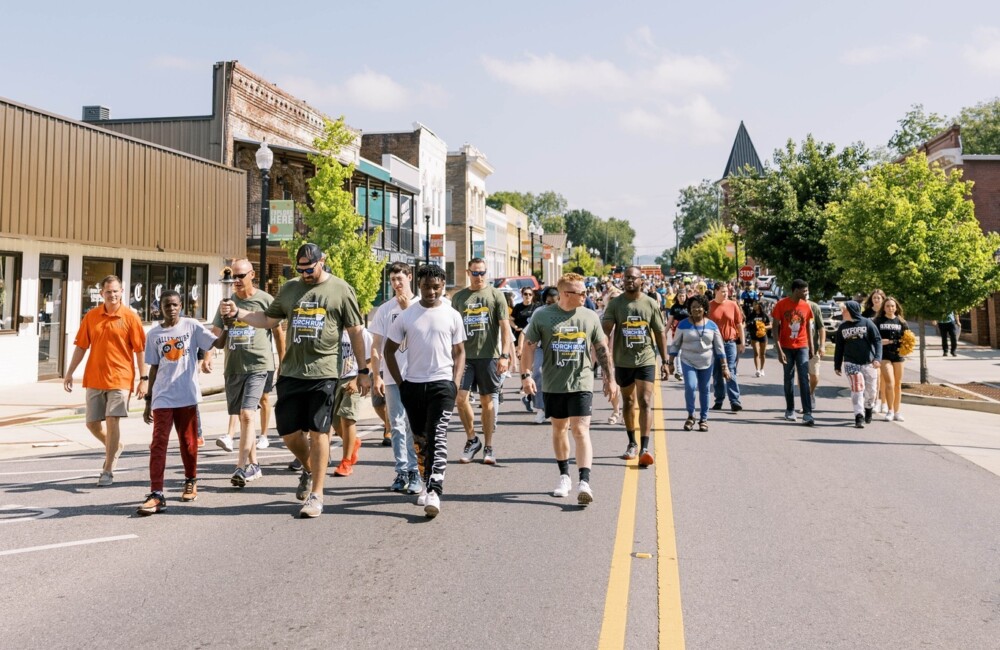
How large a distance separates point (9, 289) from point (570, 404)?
14588 millimetres

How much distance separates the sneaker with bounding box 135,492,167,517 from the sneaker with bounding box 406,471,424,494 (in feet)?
6.54

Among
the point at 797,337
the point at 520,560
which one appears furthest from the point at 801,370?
the point at 520,560

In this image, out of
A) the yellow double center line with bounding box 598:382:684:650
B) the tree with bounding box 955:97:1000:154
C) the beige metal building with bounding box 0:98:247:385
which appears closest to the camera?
the yellow double center line with bounding box 598:382:684:650

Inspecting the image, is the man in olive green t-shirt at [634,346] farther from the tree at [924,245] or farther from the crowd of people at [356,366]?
the tree at [924,245]

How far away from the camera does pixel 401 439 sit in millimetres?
7648

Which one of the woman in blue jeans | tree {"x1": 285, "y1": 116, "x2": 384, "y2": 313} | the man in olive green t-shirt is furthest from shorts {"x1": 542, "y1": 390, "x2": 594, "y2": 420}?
tree {"x1": 285, "y1": 116, "x2": 384, "y2": 313}

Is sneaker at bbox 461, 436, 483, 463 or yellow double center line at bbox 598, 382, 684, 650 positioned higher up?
sneaker at bbox 461, 436, 483, 463

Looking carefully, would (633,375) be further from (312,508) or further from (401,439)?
(312,508)

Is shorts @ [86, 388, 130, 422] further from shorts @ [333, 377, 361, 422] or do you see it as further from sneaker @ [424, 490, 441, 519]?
sneaker @ [424, 490, 441, 519]

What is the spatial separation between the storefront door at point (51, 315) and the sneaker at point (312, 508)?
13940 mm

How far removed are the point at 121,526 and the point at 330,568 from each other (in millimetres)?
2122

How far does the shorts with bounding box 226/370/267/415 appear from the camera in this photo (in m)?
7.98

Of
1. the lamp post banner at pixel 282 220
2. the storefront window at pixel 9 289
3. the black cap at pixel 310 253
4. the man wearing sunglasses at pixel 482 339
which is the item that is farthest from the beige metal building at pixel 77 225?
the black cap at pixel 310 253

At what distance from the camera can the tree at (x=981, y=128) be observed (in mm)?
64938
